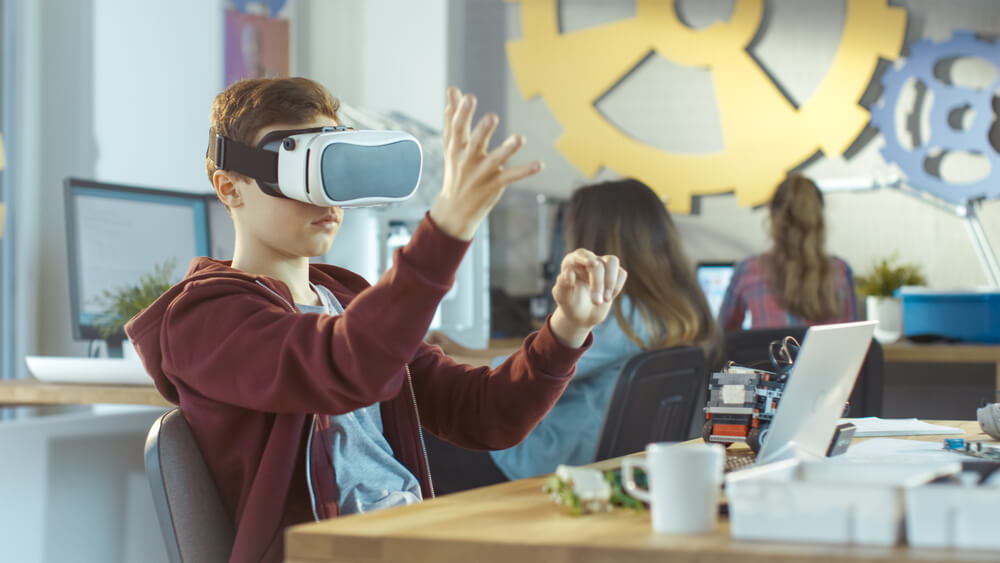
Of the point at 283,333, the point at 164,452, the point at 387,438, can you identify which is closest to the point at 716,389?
the point at 387,438

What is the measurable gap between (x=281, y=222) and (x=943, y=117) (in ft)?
12.6

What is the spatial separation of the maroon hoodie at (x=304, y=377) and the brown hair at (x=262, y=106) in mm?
169

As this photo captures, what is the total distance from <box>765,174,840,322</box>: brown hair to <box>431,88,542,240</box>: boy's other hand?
2.62 m

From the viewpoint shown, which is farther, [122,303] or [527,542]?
[122,303]

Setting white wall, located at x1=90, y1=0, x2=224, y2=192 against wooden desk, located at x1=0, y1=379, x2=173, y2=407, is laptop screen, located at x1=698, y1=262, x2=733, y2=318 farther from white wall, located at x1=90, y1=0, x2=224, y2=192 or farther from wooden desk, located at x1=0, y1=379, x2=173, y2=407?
wooden desk, located at x1=0, y1=379, x2=173, y2=407

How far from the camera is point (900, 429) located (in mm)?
1507

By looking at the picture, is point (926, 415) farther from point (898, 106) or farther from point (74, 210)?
point (74, 210)

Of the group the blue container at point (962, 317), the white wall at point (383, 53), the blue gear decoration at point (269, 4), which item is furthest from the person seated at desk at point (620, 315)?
the white wall at point (383, 53)

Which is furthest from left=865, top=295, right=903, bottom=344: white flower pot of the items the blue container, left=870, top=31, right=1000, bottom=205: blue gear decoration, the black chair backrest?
the black chair backrest

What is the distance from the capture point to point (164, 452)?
46.2 inches

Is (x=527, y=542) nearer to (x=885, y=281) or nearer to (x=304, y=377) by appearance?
(x=304, y=377)

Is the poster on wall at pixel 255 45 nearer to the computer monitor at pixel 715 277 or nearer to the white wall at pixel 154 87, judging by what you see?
the white wall at pixel 154 87

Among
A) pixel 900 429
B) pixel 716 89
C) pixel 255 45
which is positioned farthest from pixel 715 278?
pixel 900 429

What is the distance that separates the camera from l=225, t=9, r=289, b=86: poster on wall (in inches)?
154
